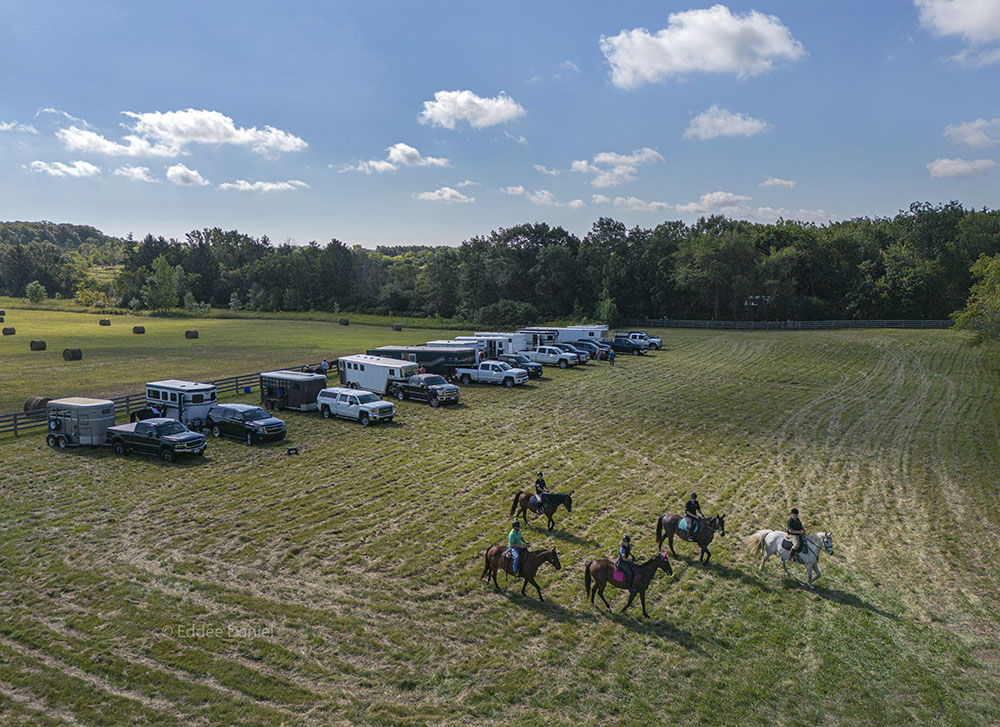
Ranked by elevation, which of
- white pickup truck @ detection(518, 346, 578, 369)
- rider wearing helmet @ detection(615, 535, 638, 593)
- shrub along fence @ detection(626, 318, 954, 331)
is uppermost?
shrub along fence @ detection(626, 318, 954, 331)

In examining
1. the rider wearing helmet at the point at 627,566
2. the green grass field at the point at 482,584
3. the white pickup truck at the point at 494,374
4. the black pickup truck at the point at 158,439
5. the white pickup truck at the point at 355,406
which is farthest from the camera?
the white pickup truck at the point at 494,374

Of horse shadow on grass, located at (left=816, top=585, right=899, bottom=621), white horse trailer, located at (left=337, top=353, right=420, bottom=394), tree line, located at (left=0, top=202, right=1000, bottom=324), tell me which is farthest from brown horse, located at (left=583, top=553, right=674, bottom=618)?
tree line, located at (left=0, top=202, right=1000, bottom=324)

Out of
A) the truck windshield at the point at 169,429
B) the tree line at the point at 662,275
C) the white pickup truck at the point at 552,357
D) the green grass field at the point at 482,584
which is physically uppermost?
the tree line at the point at 662,275

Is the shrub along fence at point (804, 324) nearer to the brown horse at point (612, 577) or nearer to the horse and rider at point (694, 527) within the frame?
the horse and rider at point (694, 527)

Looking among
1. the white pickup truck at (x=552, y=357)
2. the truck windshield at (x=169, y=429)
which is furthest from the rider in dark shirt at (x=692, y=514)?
the white pickup truck at (x=552, y=357)

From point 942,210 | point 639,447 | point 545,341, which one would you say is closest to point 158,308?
point 545,341

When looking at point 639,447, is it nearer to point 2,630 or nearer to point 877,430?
point 877,430

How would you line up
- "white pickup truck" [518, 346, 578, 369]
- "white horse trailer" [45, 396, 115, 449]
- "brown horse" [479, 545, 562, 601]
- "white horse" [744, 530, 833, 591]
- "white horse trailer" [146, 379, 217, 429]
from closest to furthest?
"brown horse" [479, 545, 562, 601]
"white horse" [744, 530, 833, 591]
"white horse trailer" [45, 396, 115, 449]
"white horse trailer" [146, 379, 217, 429]
"white pickup truck" [518, 346, 578, 369]

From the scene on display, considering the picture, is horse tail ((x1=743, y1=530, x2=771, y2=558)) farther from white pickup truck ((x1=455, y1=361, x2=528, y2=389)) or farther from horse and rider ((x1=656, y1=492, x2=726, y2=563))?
white pickup truck ((x1=455, y1=361, x2=528, y2=389))
